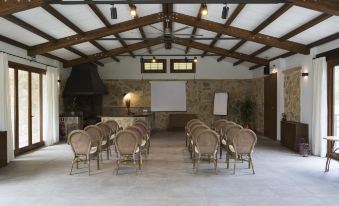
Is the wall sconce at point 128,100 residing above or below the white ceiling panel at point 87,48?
below

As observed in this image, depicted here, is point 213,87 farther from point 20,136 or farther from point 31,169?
point 31,169

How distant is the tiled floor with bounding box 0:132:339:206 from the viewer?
4522mm

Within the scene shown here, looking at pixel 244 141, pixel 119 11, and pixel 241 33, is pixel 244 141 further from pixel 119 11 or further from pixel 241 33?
pixel 119 11

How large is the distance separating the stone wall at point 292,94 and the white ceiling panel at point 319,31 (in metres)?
1.32

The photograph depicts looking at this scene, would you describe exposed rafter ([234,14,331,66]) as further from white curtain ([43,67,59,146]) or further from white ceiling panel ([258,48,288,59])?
white curtain ([43,67,59,146])

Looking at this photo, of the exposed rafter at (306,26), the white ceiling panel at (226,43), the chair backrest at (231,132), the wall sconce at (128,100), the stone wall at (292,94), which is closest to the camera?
the exposed rafter at (306,26)

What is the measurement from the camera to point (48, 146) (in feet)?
33.5

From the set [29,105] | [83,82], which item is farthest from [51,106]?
[83,82]

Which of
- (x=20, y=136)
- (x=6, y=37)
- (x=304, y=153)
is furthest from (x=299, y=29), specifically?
(x=20, y=136)

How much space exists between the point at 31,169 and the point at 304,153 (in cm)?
666

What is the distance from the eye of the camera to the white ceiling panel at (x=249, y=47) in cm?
1078

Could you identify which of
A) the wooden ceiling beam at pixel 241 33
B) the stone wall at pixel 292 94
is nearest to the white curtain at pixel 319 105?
the wooden ceiling beam at pixel 241 33

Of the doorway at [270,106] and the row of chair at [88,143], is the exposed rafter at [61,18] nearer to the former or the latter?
the row of chair at [88,143]

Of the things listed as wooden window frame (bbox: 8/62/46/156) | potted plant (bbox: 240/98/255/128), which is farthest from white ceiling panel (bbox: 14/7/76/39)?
potted plant (bbox: 240/98/255/128)
